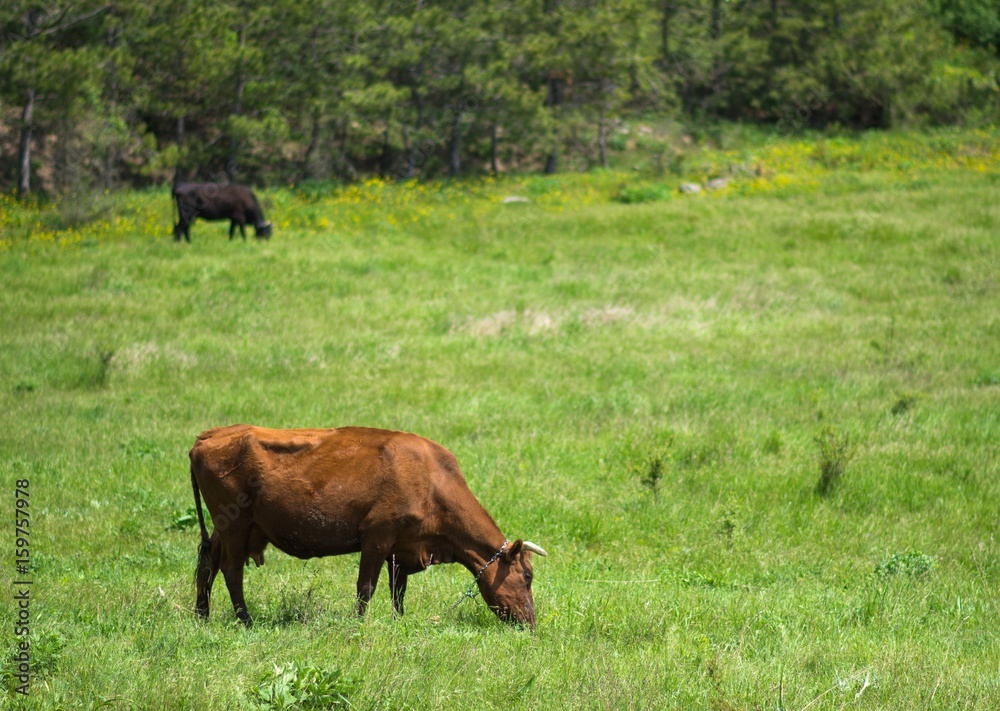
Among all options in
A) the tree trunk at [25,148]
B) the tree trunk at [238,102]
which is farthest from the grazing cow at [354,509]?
the tree trunk at [238,102]

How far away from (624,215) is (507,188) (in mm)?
7926

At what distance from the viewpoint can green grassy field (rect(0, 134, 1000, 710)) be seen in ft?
18.6

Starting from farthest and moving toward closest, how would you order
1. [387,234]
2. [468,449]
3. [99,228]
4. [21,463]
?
[387,234] < [99,228] < [468,449] < [21,463]

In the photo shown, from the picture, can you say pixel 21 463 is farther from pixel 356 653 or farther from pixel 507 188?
pixel 507 188

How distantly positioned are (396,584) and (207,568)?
1346 mm

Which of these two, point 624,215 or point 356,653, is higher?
point 356,653

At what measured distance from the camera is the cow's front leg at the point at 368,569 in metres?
6.63

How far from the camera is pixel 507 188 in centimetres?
3547

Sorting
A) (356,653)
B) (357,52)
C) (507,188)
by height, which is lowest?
(507,188)

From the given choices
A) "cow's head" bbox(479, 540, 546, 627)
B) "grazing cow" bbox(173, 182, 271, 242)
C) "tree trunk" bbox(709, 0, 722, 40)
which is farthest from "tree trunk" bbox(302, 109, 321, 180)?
"cow's head" bbox(479, 540, 546, 627)

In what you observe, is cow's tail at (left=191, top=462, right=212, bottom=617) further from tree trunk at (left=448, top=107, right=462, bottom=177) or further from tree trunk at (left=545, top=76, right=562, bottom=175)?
tree trunk at (left=545, top=76, right=562, bottom=175)

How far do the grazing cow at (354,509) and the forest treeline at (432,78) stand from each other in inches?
902

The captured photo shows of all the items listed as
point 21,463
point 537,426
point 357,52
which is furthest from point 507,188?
point 21,463

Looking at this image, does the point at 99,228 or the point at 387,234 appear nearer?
the point at 99,228
